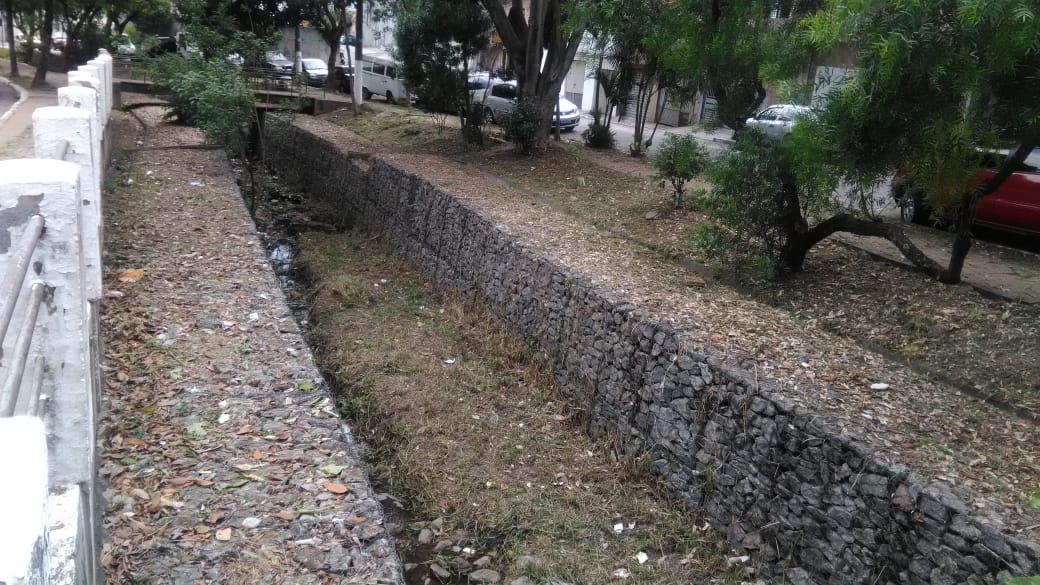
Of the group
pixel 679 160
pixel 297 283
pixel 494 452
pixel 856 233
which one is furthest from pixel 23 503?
pixel 297 283

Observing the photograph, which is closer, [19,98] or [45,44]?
[19,98]

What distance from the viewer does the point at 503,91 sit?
76.9ft

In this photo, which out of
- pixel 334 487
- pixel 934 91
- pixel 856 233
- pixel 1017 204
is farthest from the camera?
pixel 1017 204

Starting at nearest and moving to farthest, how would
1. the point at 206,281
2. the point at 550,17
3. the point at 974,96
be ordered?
the point at 974,96
the point at 206,281
the point at 550,17

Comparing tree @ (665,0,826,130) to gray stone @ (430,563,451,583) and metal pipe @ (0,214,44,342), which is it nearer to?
gray stone @ (430,563,451,583)

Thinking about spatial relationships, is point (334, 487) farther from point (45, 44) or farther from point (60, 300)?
point (45, 44)

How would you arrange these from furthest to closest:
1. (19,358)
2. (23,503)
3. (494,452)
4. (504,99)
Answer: (504,99)
(494,452)
(19,358)
(23,503)

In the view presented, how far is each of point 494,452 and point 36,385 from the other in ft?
13.8

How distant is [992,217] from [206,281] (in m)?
8.73

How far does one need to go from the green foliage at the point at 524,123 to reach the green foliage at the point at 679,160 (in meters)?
4.07

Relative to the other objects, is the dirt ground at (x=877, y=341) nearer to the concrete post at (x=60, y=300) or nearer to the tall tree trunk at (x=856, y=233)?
the tall tree trunk at (x=856, y=233)

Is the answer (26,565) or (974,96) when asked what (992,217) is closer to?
(974,96)

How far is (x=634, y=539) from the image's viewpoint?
5.41 m

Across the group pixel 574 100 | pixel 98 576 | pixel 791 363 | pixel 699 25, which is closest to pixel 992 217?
pixel 699 25
